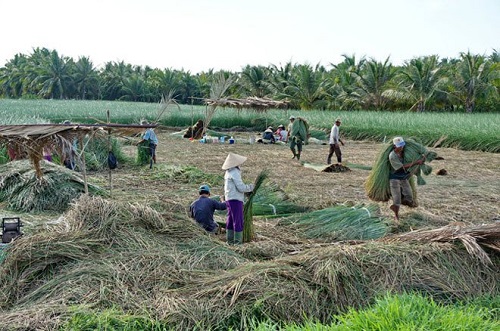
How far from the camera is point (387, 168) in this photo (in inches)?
339

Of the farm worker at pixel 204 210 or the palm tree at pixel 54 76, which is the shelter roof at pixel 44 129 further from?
the palm tree at pixel 54 76

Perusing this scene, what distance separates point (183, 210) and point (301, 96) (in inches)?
1245

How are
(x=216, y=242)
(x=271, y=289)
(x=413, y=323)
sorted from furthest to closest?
1. (x=216, y=242)
2. (x=271, y=289)
3. (x=413, y=323)

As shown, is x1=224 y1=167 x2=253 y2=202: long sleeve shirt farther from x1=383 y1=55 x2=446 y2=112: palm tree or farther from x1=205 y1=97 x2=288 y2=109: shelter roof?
x1=383 y1=55 x2=446 y2=112: palm tree

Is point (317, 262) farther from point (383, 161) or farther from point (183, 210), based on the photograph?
point (383, 161)

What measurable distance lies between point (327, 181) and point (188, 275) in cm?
783

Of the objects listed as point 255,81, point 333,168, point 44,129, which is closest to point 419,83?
point 255,81

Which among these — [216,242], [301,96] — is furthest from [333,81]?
[216,242]

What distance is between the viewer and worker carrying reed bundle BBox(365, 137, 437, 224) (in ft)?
27.5

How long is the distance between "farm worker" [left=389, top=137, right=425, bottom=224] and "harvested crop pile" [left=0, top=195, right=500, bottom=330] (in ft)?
8.83

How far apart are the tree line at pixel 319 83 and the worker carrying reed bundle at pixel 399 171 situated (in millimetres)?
19477

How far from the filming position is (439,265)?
544 centimetres

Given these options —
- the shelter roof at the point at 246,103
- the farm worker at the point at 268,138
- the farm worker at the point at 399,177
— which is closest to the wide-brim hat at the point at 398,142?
the farm worker at the point at 399,177

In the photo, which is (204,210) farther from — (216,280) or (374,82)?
(374,82)
